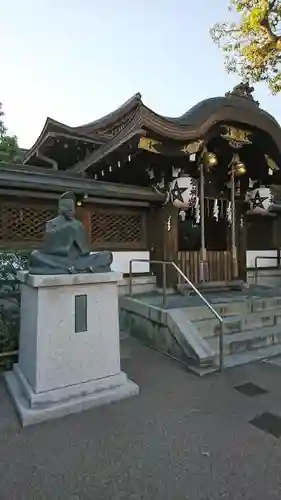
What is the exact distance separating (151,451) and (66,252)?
204 centimetres

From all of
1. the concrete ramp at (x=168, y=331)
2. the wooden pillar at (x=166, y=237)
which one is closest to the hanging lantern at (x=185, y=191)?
the wooden pillar at (x=166, y=237)

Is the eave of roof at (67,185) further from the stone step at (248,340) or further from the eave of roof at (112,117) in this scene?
the eave of roof at (112,117)

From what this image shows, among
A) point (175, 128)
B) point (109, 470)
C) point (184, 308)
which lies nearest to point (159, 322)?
point (184, 308)

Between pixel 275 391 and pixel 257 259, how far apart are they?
635 cm

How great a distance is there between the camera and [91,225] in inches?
277

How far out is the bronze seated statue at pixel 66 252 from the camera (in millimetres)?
3350

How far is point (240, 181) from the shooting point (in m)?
8.46

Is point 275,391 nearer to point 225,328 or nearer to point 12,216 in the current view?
point 225,328

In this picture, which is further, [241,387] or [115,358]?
[241,387]

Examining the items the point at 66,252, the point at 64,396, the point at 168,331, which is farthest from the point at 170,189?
the point at 64,396

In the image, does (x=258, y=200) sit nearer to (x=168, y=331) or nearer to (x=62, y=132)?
(x=168, y=331)

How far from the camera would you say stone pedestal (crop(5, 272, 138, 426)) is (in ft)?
10.2

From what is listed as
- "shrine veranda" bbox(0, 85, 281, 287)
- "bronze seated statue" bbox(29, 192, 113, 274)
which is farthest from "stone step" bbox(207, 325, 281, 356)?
"bronze seated statue" bbox(29, 192, 113, 274)

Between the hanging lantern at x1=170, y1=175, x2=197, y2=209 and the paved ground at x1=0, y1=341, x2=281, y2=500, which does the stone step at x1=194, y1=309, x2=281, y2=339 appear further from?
the hanging lantern at x1=170, y1=175, x2=197, y2=209
